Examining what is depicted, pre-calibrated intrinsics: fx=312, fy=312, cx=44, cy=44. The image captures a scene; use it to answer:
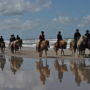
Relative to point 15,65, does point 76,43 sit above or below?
above

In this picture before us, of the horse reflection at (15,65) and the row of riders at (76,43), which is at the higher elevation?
the row of riders at (76,43)

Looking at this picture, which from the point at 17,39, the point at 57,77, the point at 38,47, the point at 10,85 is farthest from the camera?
the point at 17,39

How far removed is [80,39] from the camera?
25.8m

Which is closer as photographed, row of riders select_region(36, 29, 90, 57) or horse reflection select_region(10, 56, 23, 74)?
horse reflection select_region(10, 56, 23, 74)

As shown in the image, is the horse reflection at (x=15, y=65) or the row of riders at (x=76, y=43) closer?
the horse reflection at (x=15, y=65)

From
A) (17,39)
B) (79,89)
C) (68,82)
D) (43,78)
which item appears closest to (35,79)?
(43,78)

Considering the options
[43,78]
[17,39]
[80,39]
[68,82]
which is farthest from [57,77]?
[17,39]

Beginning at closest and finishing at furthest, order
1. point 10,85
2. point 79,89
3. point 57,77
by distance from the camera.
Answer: point 79,89 → point 10,85 → point 57,77

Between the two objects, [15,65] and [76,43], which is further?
[76,43]

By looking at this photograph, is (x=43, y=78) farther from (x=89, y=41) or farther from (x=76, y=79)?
(x=89, y=41)

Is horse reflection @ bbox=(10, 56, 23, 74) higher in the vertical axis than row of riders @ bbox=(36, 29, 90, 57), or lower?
lower

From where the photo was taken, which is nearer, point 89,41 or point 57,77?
point 57,77

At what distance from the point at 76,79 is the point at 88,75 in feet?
4.22

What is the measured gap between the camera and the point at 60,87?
36.6 ft
